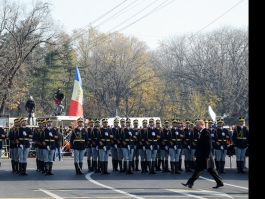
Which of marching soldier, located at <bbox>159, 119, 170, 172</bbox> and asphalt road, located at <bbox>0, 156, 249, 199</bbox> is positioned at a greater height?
marching soldier, located at <bbox>159, 119, 170, 172</bbox>

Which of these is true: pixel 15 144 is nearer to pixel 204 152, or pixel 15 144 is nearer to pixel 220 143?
pixel 220 143

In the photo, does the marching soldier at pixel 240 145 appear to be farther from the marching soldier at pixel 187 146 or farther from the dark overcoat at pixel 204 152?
the dark overcoat at pixel 204 152

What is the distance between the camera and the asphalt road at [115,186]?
14.1m

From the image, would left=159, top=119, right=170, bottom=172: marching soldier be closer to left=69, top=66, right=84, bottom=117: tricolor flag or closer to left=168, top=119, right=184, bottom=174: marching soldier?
left=168, top=119, right=184, bottom=174: marching soldier

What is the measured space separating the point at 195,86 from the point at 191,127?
48303mm

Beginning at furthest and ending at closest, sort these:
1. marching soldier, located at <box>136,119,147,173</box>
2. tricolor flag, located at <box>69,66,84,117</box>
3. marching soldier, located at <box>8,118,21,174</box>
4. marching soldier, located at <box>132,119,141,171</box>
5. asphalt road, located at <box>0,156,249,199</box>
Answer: tricolor flag, located at <box>69,66,84,117</box> → marching soldier, located at <box>132,119,141,171</box> → marching soldier, located at <box>136,119,147,173</box> → marching soldier, located at <box>8,118,21,174</box> → asphalt road, located at <box>0,156,249,199</box>

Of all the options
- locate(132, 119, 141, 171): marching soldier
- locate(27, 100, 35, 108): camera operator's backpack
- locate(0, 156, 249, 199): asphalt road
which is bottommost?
locate(0, 156, 249, 199): asphalt road

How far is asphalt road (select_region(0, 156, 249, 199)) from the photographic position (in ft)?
46.4

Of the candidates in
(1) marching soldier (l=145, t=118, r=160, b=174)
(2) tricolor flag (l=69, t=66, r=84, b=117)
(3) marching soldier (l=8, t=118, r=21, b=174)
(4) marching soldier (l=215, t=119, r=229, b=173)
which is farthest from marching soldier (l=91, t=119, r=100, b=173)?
(2) tricolor flag (l=69, t=66, r=84, b=117)

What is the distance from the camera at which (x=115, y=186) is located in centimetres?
1673

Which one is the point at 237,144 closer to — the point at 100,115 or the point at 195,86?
the point at 195,86

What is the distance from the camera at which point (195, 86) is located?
70938mm

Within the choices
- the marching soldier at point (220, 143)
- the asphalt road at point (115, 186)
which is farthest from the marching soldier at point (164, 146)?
the marching soldier at point (220, 143)
